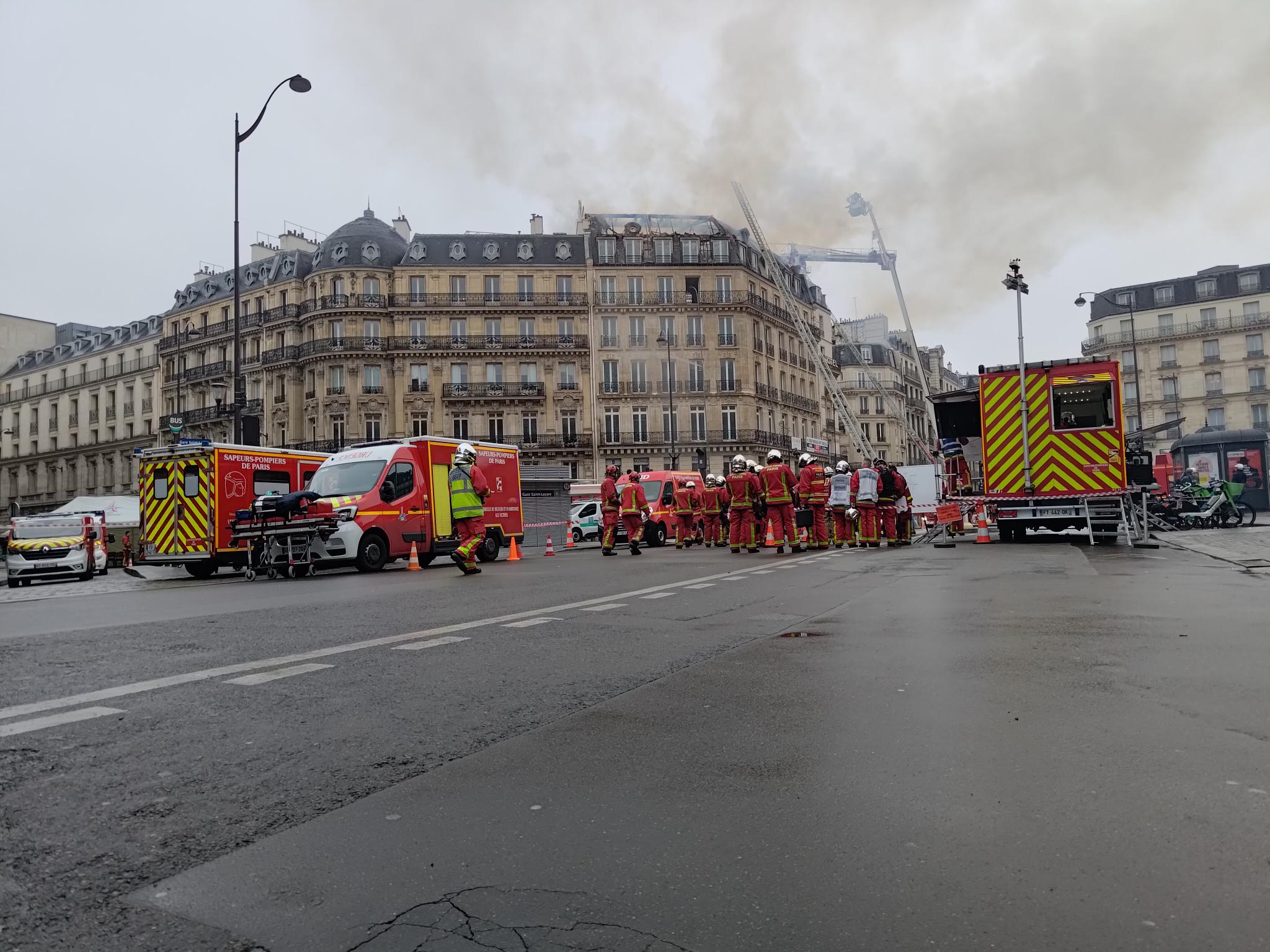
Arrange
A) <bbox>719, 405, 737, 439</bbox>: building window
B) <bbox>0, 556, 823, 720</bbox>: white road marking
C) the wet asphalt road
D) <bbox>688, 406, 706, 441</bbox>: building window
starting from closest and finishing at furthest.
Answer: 1. the wet asphalt road
2. <bbox>0, 556, 823, 720</bbox>: white road marking
3. <bbox>688, 406, 706, 441</bbox>: building window
4. <bbox>719, 405, 737, 439</bbox>: building window

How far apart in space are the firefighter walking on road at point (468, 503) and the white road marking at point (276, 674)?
8.58 metres

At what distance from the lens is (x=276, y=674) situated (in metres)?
5.43

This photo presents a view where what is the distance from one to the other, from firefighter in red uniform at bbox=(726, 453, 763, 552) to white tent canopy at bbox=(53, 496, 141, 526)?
25.8 metres

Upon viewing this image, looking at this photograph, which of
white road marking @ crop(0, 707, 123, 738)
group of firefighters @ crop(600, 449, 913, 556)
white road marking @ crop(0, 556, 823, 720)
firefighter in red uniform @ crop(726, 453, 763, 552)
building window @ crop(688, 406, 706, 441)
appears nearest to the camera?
white road marking @ crop(0, 707, 123, 738)

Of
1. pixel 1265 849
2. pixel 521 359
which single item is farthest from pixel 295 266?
pixel 1265 849

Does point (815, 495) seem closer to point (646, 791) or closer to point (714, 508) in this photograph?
point (714, 508)

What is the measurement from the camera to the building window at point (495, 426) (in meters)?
57.3

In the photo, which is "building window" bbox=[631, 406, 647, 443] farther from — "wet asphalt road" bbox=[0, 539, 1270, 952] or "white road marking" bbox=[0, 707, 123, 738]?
"white road marking" bbox=[0, 707, 123, 738]

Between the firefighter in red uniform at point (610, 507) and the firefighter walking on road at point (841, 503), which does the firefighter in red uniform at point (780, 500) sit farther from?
the firefighter in red uniform at point (610, 507)

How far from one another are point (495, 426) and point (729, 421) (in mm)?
14265

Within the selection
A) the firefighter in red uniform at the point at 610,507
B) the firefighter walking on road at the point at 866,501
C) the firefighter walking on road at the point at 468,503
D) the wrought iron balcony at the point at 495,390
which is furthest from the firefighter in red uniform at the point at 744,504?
the wrought iron balcony at the point at 495,390

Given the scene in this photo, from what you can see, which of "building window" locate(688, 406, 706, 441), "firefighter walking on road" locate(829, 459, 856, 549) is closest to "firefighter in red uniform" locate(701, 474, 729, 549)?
"firefighter walking on road" locate(829, 459, 856, 549)

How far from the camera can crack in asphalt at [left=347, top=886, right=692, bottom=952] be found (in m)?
2.16

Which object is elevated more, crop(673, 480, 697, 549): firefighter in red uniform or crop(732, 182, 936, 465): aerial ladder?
crop(732, 182, 936, 465): aerial ladder
